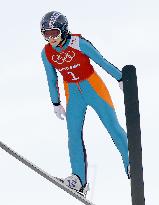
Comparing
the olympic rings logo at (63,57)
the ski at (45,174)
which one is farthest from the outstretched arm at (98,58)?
the ski at (45,174)

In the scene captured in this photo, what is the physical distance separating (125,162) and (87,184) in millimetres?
531

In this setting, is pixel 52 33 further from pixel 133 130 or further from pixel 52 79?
pixel 133 130

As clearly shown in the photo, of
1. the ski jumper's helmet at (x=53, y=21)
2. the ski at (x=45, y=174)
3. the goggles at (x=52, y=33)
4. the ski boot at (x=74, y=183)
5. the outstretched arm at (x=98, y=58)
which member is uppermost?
the ski jumper's helmet at (x=53, y=21)

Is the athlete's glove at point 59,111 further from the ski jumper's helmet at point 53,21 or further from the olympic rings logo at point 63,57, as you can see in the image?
the ski jumper's helmet at point 53,21

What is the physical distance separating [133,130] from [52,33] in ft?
6.33

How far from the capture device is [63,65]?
5594 millimetres

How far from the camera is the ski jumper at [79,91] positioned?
18.1ft

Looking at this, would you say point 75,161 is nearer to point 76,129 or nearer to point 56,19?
point 76,129

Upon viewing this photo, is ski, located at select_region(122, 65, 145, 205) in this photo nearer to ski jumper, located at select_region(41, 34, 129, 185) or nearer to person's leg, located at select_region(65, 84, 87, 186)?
ski jumper, located at select_region(41, 34, 129, 185)

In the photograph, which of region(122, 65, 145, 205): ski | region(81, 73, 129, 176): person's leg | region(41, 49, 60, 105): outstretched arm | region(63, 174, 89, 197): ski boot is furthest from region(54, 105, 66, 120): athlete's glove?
region(122, 65, 145, 205): ski

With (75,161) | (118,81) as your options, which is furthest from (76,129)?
(118,81)

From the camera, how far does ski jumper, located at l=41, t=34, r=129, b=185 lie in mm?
5516

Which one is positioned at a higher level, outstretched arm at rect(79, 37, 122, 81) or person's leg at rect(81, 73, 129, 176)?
outstretched arm at rect(79, 37, 122, 81)

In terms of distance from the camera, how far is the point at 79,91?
18.6ft
